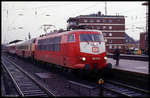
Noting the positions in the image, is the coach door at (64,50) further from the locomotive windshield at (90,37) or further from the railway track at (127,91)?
the railway track at (127,91)

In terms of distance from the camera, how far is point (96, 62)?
14438 mm

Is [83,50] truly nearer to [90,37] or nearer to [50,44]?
[90,37]

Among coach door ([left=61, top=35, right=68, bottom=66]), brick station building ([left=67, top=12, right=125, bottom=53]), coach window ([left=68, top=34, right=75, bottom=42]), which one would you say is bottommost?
coach door ([left=61, top=35, right=68, bottom=66])

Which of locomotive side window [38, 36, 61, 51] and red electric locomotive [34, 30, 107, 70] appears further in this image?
locomotive side window [38, 36, 61, 51]

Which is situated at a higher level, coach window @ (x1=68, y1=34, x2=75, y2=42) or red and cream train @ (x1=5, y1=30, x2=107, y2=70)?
coach window @ (x1=68, y1=34, x2=75, y2=42)

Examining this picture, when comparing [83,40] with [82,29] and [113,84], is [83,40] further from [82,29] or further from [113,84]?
[113,84]

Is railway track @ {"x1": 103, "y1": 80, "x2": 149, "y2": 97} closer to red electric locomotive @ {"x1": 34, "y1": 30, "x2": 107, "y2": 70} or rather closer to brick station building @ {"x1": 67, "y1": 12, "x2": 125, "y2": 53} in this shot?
red electric locomotive @ {"x1": 34, "y1": 30, "x2": 107, "y2": 70}

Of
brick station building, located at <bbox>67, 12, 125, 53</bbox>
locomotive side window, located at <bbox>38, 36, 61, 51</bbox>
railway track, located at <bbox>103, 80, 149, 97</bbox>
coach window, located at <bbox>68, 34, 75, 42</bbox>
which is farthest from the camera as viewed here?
brick station building, located at <bbox>67, 12, 125, 53</bbox>

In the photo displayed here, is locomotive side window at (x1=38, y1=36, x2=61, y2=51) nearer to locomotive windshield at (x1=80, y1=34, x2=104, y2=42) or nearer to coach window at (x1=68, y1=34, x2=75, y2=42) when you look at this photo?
coach window at (x1=68, y1=34, x2=75, y2=42)

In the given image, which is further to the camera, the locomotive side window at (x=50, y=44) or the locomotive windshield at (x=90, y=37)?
the locomotive side window at (x=50, y=44)

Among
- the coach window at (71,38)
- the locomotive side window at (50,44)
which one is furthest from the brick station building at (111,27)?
the coach window at (71,38)

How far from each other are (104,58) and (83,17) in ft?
195

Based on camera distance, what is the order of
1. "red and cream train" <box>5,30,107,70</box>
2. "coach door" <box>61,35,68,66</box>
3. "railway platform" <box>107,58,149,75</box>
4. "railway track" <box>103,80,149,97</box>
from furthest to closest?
1. "coach door" <box>61,35,68,66</box>
2. "red and cream train" <box>5,30,107,70</box>
3. "railway platform" <box>107,58,149,75</box>
4. "railway track" <box>103,80,149,97</box>

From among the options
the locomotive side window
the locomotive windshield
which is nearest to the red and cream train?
the locomotive windshield
